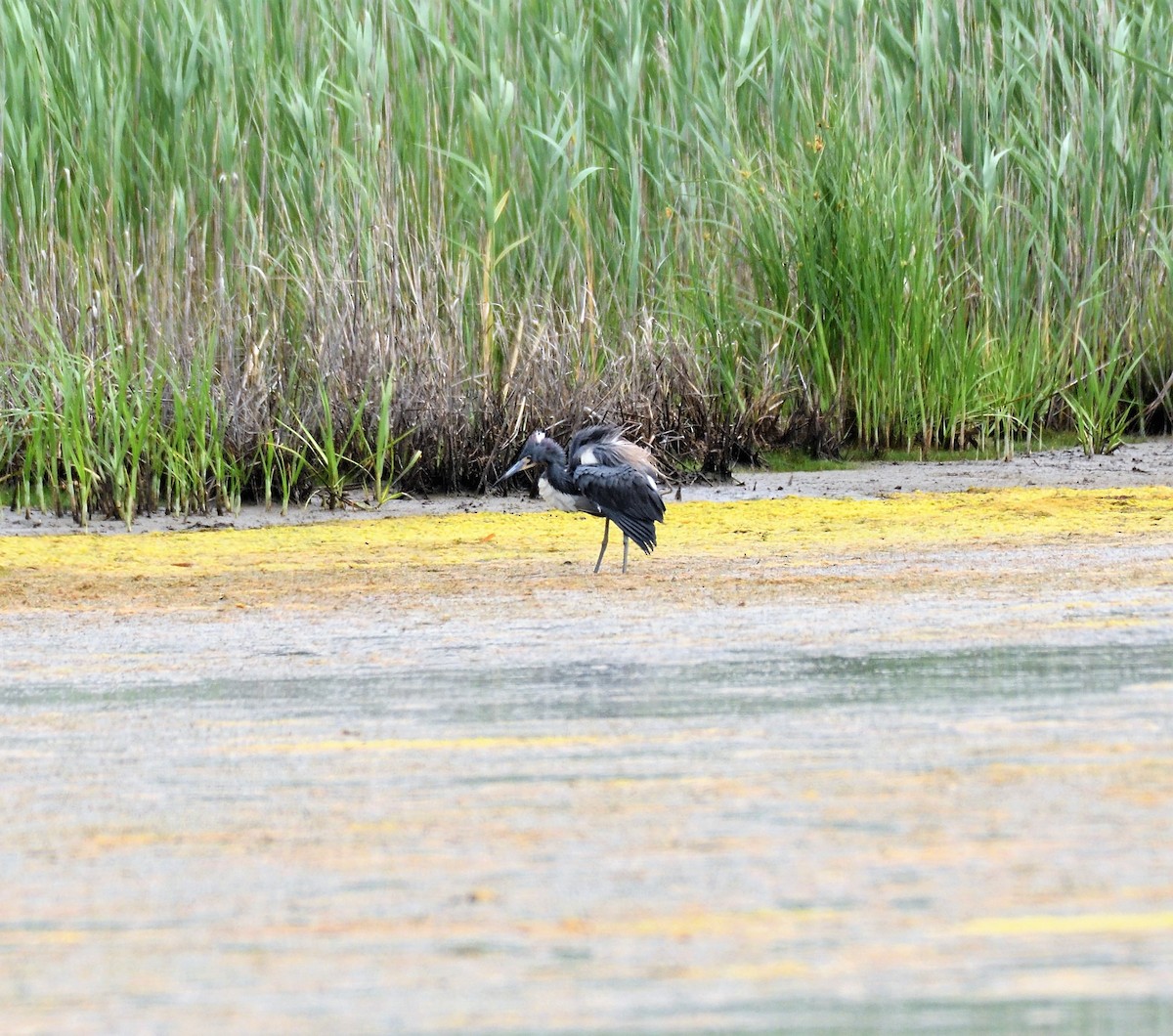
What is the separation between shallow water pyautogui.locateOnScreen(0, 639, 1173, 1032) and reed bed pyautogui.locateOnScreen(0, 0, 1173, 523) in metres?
4.00

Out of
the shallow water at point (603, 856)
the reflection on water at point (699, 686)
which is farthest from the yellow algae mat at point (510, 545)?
the shallow water at point (603, 856)

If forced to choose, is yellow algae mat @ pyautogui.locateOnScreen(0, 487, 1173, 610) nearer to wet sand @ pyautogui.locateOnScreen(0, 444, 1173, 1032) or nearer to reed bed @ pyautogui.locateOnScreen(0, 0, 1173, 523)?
wet sand @ pyautogui.locateOnScreen(0, 444, 1173, 1032)

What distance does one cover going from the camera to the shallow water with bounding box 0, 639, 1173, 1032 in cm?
207

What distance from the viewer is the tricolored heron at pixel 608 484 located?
20.5 feet

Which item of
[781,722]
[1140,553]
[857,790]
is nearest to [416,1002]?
[857,790]

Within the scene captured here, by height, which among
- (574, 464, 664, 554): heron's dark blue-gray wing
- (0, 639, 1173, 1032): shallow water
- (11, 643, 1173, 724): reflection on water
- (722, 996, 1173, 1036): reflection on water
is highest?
(722, 996, 1173, 1036): reflection on water

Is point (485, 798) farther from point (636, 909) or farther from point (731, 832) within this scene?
point (636, 909)

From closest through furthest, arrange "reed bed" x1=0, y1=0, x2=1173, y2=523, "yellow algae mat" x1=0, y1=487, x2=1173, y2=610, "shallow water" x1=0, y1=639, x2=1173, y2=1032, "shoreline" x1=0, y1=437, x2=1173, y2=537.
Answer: "shallow water" x1=0, y1=639, x2=1173, y2=1032 < "yellow algae mat" x1=0, y1=487, x2=1173, y2=610 < "shoreline" x1=0, y1=437, x2=1173, y2=537 < "reed bed" x1=0, y1=0, x2=1173, y2=523

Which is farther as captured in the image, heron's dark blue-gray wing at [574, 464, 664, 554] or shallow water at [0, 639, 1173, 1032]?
heron's dark blue-gray wing at [574, 464, 664, 554]

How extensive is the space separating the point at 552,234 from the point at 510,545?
7.32ft

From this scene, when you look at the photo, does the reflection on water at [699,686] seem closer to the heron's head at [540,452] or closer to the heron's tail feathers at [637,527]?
the heron's tail feathers at [637,527]

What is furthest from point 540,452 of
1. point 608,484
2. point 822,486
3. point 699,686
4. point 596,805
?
point 596,805

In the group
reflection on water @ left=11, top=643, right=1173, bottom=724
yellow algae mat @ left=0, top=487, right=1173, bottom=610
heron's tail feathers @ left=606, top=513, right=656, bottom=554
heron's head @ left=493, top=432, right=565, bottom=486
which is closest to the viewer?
reflection on water @ left=11, top=643, right=1173, bottom=724

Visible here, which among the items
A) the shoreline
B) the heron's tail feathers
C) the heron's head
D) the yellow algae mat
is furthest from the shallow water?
the shoreline
